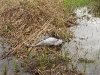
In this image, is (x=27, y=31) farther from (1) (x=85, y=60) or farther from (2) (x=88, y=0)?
(2) (x=88, y=0)

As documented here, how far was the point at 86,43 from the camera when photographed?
6.25 m

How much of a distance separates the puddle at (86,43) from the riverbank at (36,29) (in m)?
0.24

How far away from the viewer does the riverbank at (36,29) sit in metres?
5.14

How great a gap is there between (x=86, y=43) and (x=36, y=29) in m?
1.50

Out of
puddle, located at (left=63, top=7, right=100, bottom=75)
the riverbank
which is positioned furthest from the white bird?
puddle, located at (left=63, top=7, right=100, bottom=75)

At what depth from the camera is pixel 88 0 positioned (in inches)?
406

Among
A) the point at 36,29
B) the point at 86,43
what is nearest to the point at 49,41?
the point at 36,29

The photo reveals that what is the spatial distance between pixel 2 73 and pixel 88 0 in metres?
6.46

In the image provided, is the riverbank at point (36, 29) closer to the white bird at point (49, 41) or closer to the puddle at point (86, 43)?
the white bird at point (49, 41)

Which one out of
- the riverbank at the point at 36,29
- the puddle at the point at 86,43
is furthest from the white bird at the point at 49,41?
the puddle at the point at 86,43

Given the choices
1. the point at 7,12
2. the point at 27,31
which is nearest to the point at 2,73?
the point at 27,31

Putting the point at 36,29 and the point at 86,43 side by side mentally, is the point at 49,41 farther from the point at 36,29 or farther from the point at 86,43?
the point at 86,43

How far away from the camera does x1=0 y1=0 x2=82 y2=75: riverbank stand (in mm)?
5145

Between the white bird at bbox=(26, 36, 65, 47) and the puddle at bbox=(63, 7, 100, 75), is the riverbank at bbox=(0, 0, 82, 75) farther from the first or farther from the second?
the puddle at bbox=(63, 7, 100, 75)
